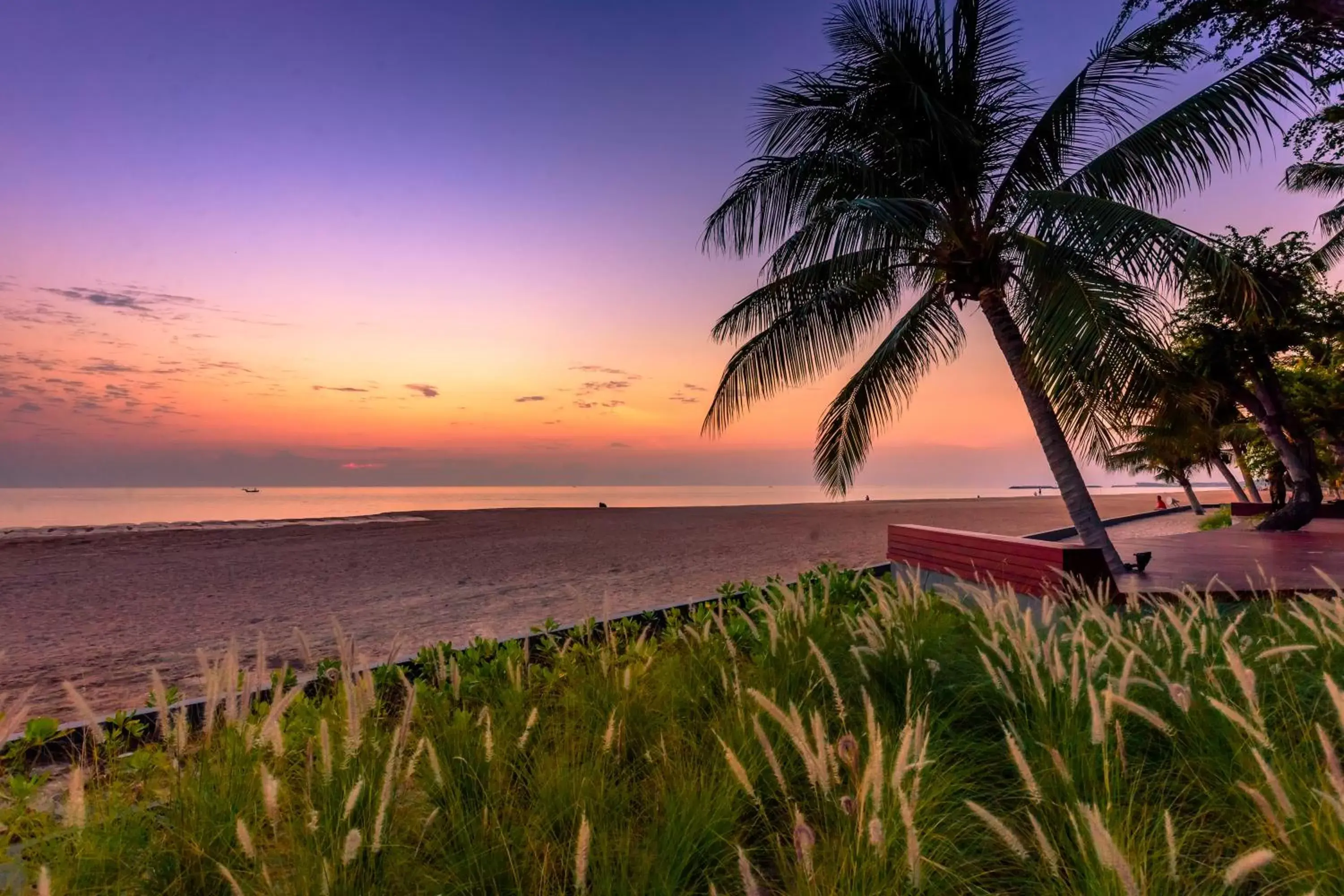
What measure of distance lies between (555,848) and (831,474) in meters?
9.35

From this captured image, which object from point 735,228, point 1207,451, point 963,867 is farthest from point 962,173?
point 1207,451

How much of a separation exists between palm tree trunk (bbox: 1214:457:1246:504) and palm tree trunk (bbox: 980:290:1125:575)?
23976 millimetres

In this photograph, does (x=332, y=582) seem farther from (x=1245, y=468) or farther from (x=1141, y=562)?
(x=1245, y=468)

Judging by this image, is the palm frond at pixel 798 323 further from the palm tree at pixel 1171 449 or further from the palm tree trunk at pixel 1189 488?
the palm tree trunk at pixel 1189 488

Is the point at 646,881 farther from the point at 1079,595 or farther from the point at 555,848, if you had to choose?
the point at 1079,595

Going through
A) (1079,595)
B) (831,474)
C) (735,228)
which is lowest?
(1079,595)

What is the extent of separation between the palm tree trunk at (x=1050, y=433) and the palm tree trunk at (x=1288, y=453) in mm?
11153

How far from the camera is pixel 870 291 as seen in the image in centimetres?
1073

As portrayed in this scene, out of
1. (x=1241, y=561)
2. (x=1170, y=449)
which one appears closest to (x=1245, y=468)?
(x=1170, y=449)

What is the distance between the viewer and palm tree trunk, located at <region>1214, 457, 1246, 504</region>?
27859 millimetres

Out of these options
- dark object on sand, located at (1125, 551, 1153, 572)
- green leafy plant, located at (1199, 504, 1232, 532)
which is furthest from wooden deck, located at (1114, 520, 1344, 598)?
green leafy plant, located at (1199, 504, 1232, 532)

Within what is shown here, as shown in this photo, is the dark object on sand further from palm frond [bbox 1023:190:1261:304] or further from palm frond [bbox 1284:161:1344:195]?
palm frond [bbox 1284:161:1344:195]

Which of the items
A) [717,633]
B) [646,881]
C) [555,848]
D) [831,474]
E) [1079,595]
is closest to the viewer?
[646,881]

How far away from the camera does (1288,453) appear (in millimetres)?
16922
